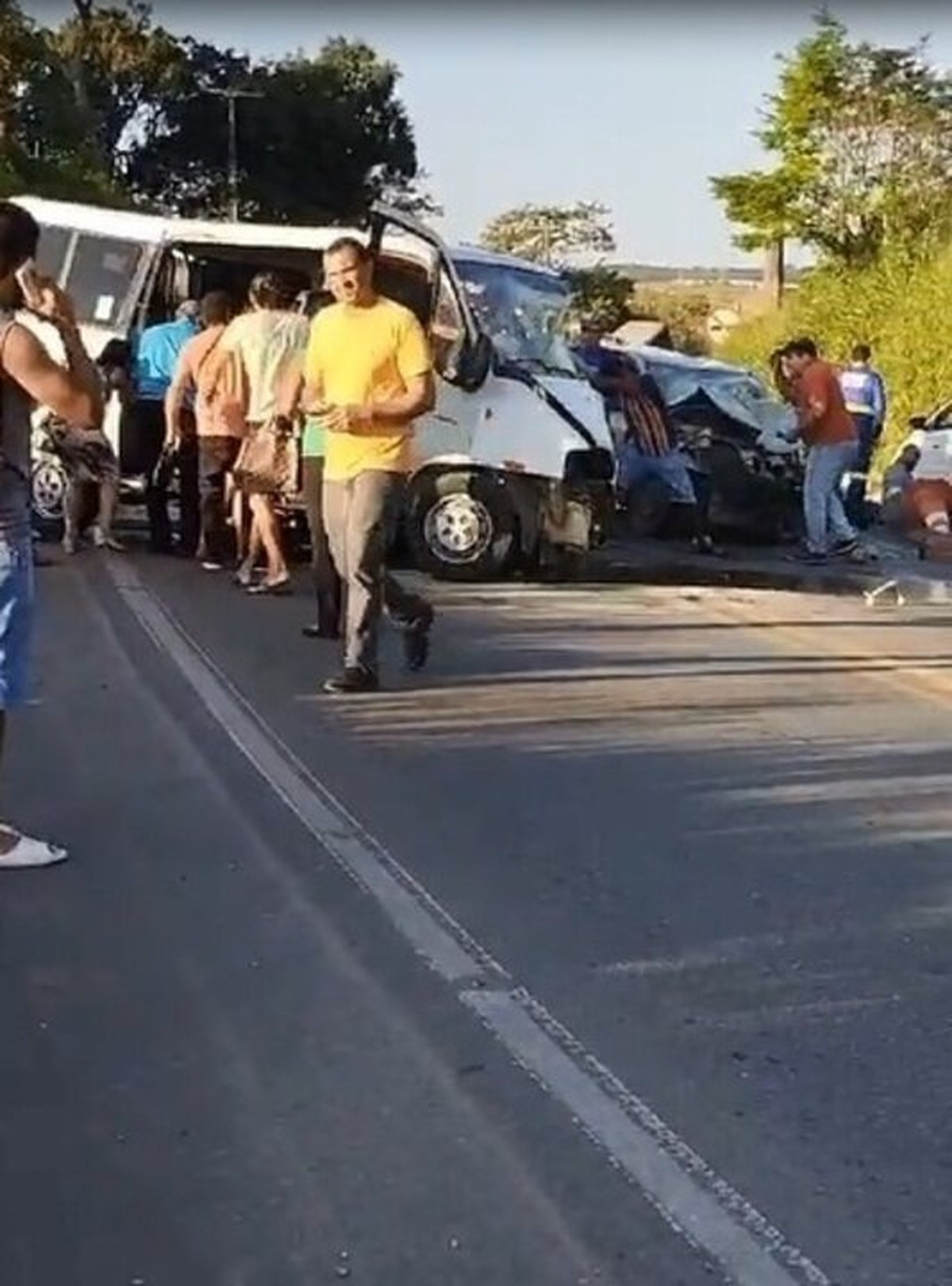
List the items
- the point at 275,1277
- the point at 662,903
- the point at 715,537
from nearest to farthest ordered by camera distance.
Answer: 1. the point at 275,1277
2. the point at 662,903
3. the point at 715,537

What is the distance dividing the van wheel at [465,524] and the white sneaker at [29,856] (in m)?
8.27

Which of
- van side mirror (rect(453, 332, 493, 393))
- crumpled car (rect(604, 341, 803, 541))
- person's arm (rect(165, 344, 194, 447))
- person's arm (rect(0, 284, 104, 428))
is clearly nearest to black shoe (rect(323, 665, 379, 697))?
person's arm (rect(0, 284, 104, 428))

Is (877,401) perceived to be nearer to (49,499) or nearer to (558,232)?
(49,499)

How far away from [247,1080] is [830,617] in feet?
31.1

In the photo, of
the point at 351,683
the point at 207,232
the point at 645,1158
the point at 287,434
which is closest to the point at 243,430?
the point at 287,434

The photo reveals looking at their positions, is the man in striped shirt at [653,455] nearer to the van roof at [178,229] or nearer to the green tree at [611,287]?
the van roof at [178,229]

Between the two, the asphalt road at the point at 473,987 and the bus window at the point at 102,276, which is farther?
the bus window at the point at 102,276

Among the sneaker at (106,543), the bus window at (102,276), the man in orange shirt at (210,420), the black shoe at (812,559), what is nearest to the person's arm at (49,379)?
the man in orange shirt at (210,420)

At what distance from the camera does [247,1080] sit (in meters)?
5.07

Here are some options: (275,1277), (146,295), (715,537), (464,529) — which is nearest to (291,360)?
(464,529)

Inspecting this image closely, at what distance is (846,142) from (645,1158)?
39.7m

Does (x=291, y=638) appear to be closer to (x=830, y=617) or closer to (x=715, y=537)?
(x=830, y=617)

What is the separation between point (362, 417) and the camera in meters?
9.97

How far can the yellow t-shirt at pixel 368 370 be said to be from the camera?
1001cm
